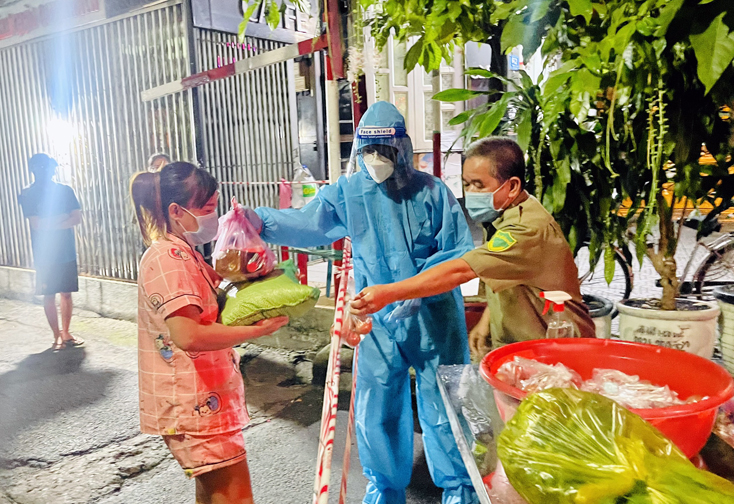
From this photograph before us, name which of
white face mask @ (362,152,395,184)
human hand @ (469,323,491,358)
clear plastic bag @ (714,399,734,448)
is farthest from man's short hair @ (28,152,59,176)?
clear plastic bag @ (714,399,734,448)

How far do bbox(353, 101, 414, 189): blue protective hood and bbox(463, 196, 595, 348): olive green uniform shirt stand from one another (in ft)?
1.26

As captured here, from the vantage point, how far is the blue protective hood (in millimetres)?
1761

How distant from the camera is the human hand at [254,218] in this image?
1712 millimetres

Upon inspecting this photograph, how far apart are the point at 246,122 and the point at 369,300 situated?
2.99 meters

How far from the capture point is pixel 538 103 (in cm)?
188

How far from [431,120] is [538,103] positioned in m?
0.57

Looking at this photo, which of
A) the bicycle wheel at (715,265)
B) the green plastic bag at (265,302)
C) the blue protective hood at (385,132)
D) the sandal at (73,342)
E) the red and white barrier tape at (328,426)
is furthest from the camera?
the sandal at (73,342)

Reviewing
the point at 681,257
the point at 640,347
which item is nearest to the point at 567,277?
the point at 640,347

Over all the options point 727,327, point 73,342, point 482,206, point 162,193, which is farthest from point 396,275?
point 73,342

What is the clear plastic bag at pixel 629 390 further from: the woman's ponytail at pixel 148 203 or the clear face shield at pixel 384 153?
the woman's ponytail at pixel 148 203

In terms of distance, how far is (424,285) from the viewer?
5.17 feet

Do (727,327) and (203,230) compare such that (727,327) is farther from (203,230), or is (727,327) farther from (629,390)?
(203,230)

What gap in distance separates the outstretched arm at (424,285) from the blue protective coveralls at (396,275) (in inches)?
9.6

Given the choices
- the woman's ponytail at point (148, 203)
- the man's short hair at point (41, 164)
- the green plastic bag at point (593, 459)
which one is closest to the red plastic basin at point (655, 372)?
the green plastic bag at point (593, 459)
